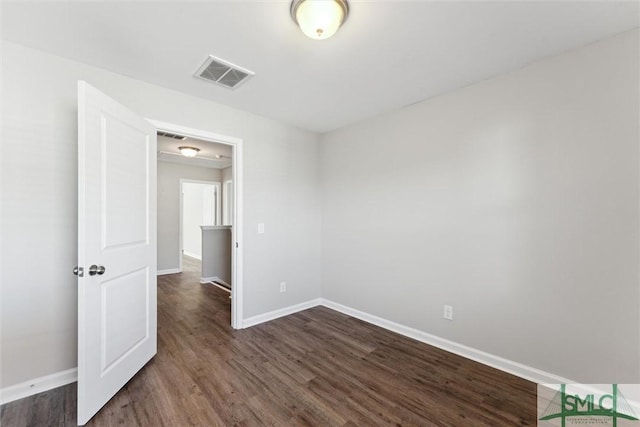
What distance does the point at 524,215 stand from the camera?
2119 millimetres

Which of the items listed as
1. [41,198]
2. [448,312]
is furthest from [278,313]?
[41,198]

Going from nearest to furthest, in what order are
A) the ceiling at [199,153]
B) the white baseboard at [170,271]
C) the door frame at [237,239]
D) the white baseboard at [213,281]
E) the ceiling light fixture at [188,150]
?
1. the door frame at [237,239]
2. the ceiling at [199,153]
3. the ceiling light fixture at [188,150]
4. the white baseboard at [213,281]
5. the white baseboard at [170,271]

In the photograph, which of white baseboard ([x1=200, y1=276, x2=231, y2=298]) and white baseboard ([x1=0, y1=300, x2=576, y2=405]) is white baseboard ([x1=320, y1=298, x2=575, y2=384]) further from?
white baseboard ([x1=200, y1=276, x2=231, y2=298])

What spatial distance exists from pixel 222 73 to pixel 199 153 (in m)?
3.48

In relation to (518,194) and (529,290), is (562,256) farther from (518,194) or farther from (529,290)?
(518,194)

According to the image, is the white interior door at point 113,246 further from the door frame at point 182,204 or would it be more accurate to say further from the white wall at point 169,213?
the door frame at point 182,204

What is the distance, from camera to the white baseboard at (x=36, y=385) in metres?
1.81

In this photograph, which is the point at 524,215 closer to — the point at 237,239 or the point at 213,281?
the point at 237,239

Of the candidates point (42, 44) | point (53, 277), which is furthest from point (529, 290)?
point (42, 44)

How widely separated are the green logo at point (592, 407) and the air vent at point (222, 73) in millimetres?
3306

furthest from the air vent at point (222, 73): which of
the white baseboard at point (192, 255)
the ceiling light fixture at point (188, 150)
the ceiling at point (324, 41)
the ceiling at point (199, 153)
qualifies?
the white baseboard at point (192, 255)

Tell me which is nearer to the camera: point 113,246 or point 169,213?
point 113,246

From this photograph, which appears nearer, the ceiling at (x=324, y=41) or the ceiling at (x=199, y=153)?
the ceiling at (x=324, y=41)

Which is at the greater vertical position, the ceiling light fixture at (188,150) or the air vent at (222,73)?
the air vent at (222,73)
